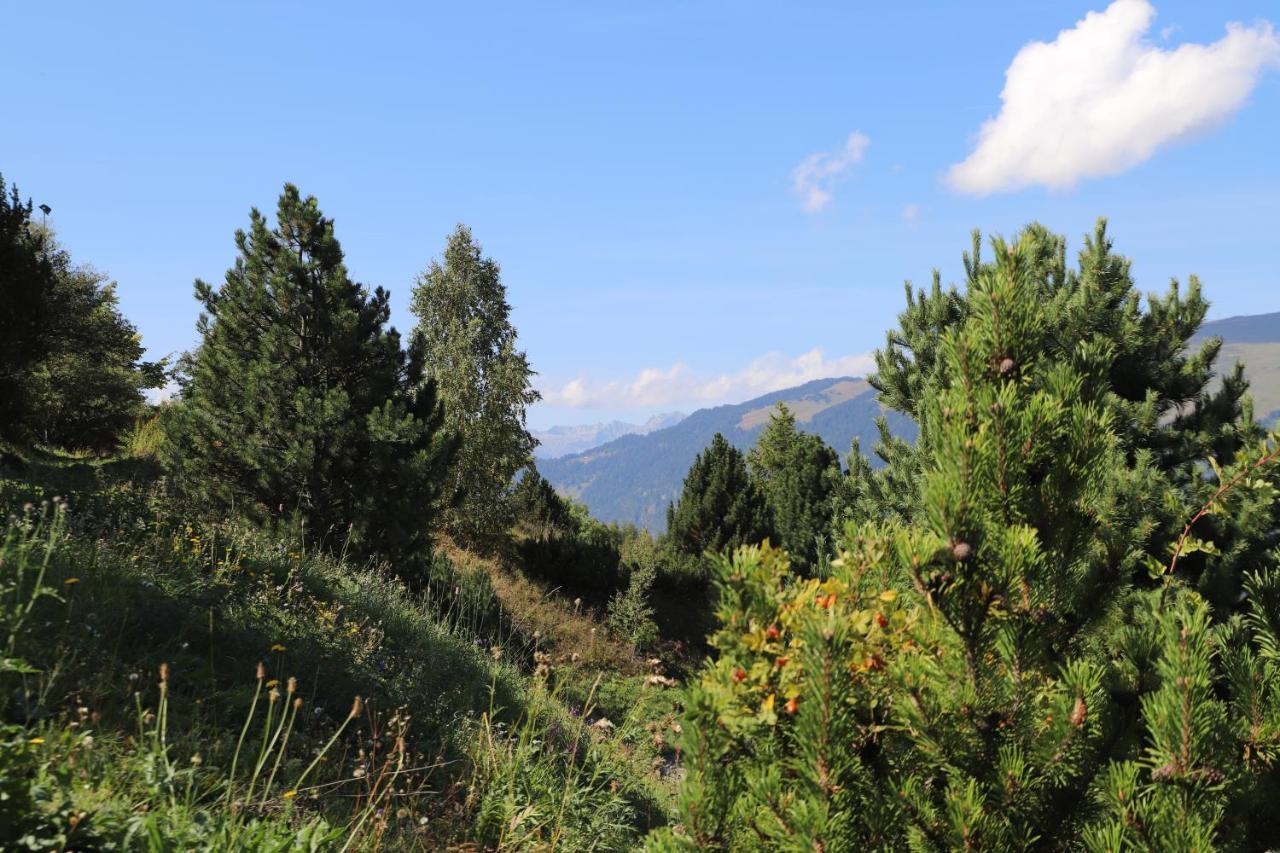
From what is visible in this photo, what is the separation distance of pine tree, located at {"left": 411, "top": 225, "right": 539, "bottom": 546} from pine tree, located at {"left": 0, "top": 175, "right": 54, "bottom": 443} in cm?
1041

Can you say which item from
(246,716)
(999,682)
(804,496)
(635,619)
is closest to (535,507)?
(804,496)

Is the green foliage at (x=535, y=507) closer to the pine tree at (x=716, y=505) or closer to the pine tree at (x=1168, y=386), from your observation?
the pine tree at (x=716, y=505)

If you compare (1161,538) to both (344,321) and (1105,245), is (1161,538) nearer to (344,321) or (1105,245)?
(1105,245)

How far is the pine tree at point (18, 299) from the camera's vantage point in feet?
39.3

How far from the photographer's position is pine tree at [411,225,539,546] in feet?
76.9

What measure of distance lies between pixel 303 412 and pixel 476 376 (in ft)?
47.1

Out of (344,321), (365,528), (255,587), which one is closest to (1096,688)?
(255,587)

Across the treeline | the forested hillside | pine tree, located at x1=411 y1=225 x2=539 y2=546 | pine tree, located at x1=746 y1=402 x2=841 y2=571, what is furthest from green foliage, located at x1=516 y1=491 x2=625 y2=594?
the forested hillside

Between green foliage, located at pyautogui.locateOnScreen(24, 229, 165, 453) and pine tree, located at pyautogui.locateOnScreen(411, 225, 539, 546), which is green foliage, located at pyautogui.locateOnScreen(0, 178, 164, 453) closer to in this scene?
green foliage, located at pyautogui.locateOnScreen(24, 229, 165, 453)

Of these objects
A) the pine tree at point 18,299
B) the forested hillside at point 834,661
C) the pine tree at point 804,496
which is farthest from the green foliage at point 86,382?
the pine tree at point 804,496

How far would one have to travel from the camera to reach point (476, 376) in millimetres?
25422

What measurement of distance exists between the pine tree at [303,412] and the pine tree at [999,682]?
10059 mm

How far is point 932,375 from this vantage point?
28.7 ft

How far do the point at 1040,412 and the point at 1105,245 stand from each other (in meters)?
7.23
